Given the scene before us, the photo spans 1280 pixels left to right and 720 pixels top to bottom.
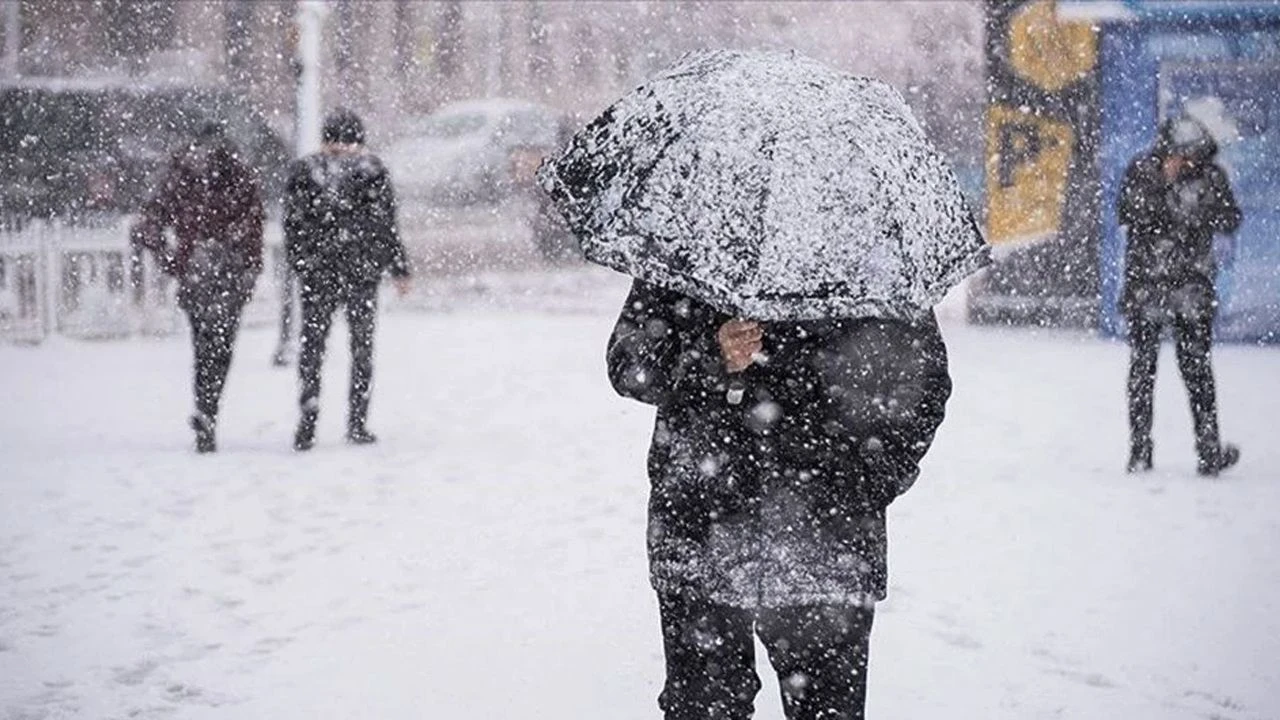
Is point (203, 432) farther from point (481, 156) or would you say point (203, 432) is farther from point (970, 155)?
point (970, 155)

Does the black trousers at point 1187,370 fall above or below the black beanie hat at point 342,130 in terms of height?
below

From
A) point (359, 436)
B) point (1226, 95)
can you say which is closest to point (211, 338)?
point (359, 436)

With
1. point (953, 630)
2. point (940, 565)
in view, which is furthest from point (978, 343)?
point (953, 630)

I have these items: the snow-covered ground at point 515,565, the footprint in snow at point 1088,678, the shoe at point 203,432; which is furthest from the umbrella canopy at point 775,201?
the shoe at point 203,432

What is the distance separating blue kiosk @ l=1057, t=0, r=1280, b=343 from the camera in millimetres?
12664

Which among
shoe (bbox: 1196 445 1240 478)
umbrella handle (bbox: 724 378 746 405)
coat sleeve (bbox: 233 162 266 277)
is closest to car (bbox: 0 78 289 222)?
coat sleeve (bbox: 233 162 266 277)

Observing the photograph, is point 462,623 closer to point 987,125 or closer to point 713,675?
point 713,675

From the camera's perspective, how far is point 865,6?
121 feet

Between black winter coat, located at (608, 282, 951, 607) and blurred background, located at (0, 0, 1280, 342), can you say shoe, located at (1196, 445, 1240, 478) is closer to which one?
black winter coat, located at (608, 282, 951, 607)

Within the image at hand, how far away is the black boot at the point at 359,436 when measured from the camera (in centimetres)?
873

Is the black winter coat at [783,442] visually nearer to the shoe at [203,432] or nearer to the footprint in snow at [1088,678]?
the footprint in snow at [1088,678]

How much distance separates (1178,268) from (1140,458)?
1.00 metres

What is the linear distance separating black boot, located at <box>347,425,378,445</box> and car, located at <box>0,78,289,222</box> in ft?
28.6

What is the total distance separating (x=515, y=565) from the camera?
6137mm
